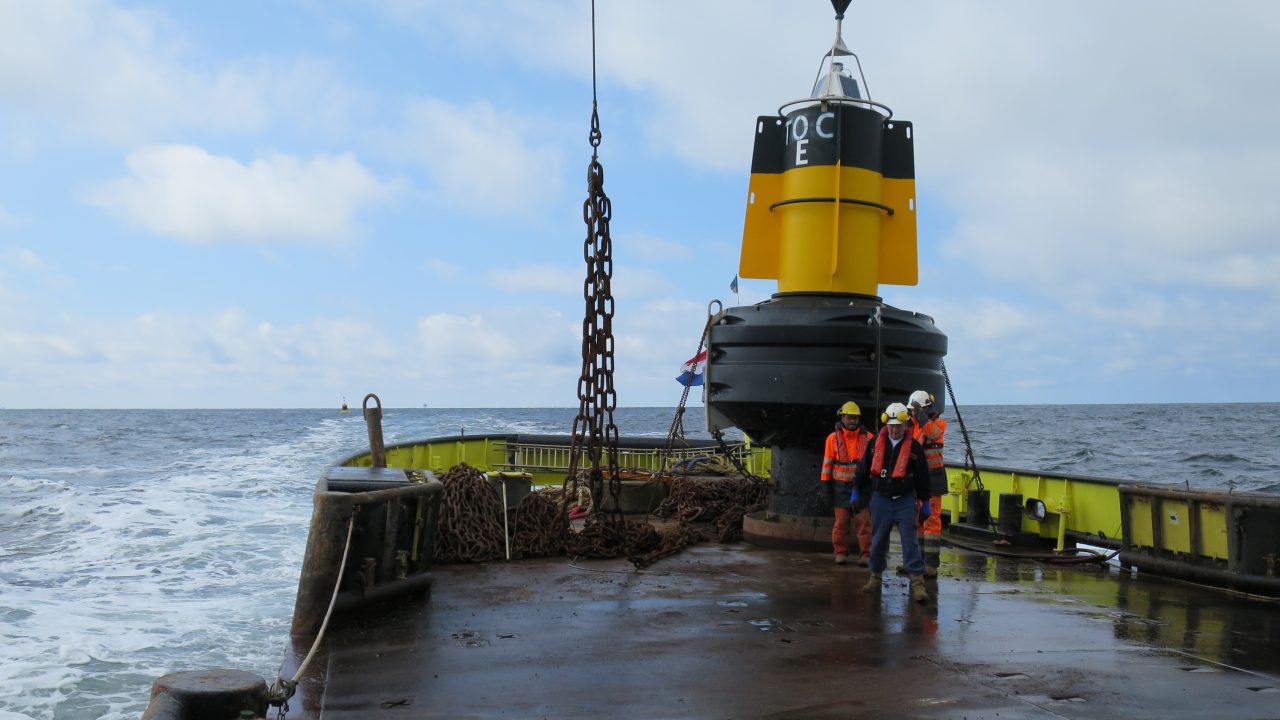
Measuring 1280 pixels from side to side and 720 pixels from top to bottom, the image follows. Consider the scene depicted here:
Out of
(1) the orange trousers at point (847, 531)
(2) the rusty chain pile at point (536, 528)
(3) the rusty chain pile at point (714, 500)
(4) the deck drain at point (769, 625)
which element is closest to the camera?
(4) the deck drain at point (769, 625)

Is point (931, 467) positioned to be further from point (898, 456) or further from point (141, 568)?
point (141, 568)

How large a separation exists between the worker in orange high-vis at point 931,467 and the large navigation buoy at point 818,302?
0.96ft

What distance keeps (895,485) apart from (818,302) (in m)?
2.02

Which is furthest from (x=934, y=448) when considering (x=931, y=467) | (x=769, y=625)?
(x=769, y=625)

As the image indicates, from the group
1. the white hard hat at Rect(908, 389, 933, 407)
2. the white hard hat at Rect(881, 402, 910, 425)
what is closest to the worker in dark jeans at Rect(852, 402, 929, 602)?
the white hard hat at Rect(881, 402, 910, 425)

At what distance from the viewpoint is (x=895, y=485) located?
284 inches

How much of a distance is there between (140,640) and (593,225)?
536 cm

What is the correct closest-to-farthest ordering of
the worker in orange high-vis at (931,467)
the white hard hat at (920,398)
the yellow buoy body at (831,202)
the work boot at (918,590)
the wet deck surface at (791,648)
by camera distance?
1. the wet deck surface at (791,648)
2. the work boot at (918,590)
3. the worker in orange high-vis at (931,467)
4. the white hard hat at (920,398)
5. the yellow buoy body at (831,202)

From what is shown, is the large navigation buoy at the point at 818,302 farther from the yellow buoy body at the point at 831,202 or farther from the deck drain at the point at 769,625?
the deck drain at the point at 769,625

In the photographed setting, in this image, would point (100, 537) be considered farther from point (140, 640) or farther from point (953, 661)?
point (953, 661)

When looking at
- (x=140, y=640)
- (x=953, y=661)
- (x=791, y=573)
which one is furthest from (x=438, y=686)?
(x=140, y=640)

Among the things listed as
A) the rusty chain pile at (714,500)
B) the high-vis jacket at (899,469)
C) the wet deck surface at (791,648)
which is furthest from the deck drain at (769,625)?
the rusty chain pile at (714,500)

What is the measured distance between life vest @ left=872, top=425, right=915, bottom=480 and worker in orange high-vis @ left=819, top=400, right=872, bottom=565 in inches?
20.5

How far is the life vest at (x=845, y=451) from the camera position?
804cm
